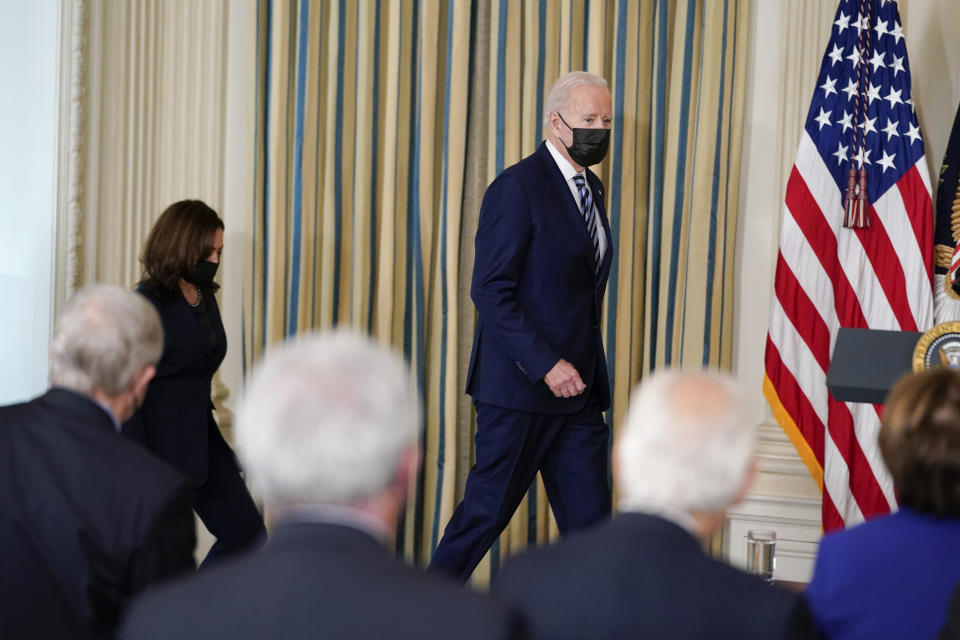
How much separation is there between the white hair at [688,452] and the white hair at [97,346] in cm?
99

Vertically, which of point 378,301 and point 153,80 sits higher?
point 153,80

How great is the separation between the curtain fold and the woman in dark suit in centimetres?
95

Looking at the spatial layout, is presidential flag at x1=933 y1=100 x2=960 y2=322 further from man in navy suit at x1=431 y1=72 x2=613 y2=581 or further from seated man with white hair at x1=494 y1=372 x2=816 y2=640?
seated man with white hair at x1=494 y1=372 x2=816 y2=640

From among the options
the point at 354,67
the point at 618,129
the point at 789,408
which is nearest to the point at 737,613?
the point at 789,408

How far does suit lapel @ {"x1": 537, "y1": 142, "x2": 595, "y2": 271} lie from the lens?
3.81 metres

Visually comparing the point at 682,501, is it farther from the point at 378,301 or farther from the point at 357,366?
the point at 378,301

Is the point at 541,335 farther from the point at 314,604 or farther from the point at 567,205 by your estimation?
the point at 314,604

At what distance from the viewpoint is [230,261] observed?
5.14 m

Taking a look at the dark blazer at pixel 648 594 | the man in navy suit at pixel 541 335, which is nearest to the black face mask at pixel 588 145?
the man in navy suit at pixel 541 335

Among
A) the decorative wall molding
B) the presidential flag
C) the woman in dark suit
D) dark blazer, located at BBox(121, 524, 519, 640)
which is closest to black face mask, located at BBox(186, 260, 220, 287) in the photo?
the woman in dark suit

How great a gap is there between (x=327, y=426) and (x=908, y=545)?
93cm

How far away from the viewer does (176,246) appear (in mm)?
4012

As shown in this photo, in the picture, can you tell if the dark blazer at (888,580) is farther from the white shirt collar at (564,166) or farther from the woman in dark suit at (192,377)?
the woman in dark suit at (192,377)

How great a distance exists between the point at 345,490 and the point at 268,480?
88 mm
